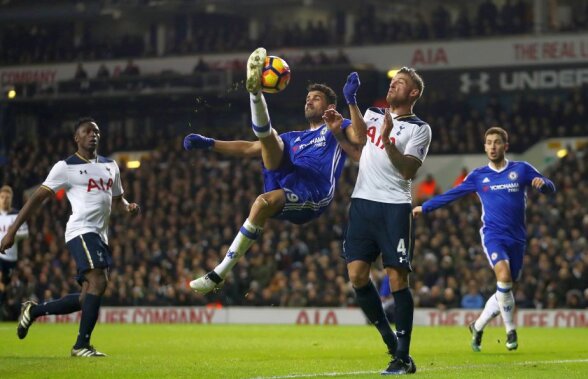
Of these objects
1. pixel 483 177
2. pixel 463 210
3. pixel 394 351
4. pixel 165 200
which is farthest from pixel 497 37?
A: pixel 394 351

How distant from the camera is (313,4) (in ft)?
141

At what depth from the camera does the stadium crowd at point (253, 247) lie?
2555 cm

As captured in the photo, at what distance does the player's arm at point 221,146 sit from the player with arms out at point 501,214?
3.22 meters

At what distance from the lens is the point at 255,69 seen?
1046cm

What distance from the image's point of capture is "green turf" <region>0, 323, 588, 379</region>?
34.8 ft

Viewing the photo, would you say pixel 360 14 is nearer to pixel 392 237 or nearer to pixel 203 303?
pixel 203 303

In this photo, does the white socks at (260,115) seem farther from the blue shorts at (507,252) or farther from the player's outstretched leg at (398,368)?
the blue shorts at (507,252)

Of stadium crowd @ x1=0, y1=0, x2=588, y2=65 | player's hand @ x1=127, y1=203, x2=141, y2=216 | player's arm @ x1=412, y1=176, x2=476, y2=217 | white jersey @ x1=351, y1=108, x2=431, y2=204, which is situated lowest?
player's hand @ x1=127, y1=203, x2=141, y2=216

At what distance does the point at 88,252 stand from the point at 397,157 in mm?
4470

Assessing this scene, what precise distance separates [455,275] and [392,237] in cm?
1612

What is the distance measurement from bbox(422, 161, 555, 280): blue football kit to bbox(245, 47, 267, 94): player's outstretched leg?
4.42 m

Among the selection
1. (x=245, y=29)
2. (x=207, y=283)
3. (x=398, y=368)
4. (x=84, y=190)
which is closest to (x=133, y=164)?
(x=245, y=29)

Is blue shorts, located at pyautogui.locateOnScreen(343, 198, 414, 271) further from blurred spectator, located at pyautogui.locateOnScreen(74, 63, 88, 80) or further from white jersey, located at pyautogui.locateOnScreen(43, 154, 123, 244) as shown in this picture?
blurred spectator, located at pyautogui.locateOnScreen(74, 63, 88, 80)

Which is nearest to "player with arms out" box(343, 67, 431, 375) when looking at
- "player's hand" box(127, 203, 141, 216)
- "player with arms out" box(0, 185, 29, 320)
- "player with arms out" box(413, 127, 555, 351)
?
"player's hand" box(127, 203, 141, 216)
